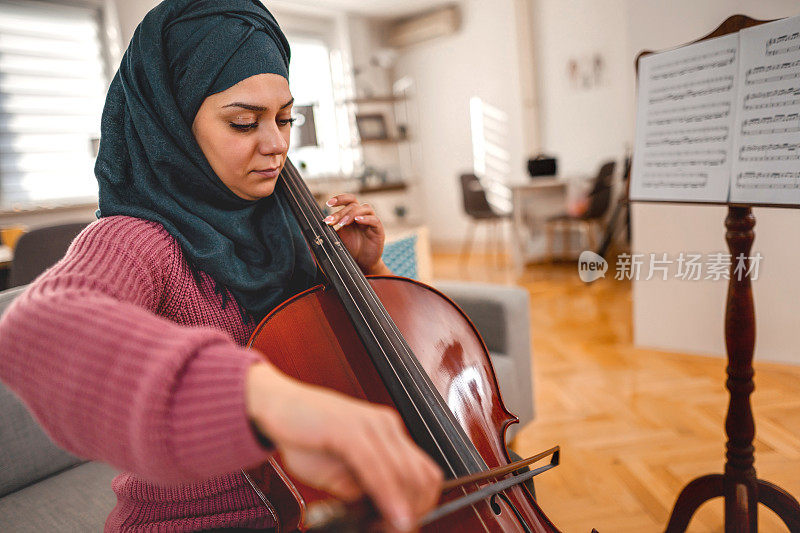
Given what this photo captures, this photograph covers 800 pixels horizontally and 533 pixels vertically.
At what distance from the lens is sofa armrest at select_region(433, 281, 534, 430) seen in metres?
1.65

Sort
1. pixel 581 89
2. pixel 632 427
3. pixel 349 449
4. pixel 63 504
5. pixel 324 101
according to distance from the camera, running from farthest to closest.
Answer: pixel 324 101, pixel 581 89, pixel 632 427, pixel 63 504, pixel 349 449

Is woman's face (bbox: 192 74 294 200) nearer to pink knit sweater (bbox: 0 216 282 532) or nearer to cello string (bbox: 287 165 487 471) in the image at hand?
cello string (bbox: 287 165 487 471)

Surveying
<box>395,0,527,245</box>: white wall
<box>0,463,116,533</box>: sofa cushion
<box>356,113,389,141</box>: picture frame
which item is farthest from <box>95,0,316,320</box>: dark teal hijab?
<box>356,113,389,141</box>: picture frame

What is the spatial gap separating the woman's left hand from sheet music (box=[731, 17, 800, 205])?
2.53ft

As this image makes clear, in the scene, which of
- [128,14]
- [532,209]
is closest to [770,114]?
[532,209]

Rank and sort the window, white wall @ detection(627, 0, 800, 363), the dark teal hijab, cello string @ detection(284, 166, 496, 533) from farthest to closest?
the window, white wall @ detection(627, 0, 800, 363), the dark teal hijab, cello string @ detection(284, 166, 496, 533)

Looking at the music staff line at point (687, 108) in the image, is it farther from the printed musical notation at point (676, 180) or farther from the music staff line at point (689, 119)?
the printed musical notation at point (676, 180)

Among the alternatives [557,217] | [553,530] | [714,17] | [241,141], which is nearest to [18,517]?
[241,141]

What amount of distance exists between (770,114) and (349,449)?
113cm

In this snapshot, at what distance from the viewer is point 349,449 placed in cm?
32

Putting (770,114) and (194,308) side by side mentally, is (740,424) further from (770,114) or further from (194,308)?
(194,308)

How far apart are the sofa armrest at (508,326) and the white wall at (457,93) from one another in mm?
3775

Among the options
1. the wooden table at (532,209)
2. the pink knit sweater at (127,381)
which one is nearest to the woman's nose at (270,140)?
the pink knit sweater at (127,381)

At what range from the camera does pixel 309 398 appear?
339 mm
